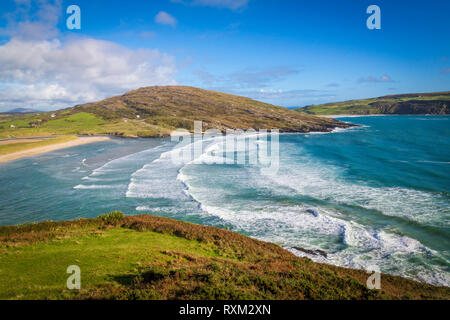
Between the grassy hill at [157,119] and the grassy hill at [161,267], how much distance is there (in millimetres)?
94997

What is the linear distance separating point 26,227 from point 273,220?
19.5 meters

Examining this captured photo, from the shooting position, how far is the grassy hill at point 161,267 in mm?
9258

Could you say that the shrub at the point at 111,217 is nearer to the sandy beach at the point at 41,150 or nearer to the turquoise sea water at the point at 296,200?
the turquoise sea water at the point at 296,200

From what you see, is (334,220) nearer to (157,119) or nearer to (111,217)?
(111,217)

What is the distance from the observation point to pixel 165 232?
18562 mm

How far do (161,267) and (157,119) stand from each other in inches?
5388

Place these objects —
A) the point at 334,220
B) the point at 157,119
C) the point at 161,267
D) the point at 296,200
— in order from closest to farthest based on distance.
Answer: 1. the point at 161,267
2. the point at 334,220
3. the point at 296,200
4. the point at 157,119

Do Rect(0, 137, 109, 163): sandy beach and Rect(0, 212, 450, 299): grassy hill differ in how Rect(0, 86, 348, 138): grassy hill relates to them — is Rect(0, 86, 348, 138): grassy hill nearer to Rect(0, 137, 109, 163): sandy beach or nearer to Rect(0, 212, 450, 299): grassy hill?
Rect(0, 137, 109, 163): sandy beach

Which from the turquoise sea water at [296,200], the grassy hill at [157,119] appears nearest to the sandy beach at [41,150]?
the turquoise sea water at [296,200]

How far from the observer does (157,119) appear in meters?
141

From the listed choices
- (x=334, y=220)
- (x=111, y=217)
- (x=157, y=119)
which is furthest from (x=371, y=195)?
(x=157, y=119)

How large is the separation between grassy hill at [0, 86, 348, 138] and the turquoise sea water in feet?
234

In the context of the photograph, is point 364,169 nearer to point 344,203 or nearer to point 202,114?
point 344,203
